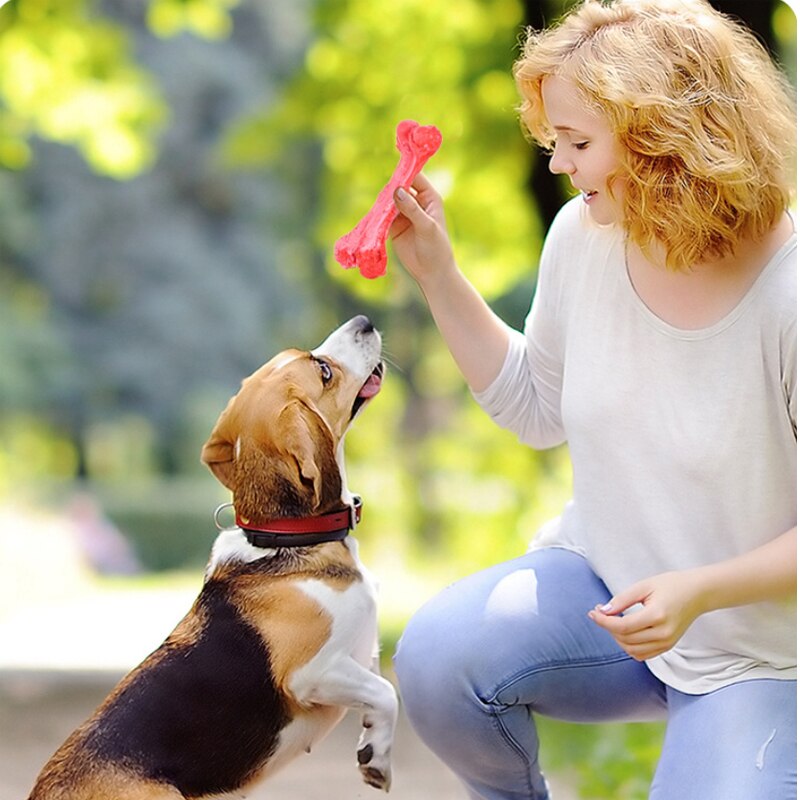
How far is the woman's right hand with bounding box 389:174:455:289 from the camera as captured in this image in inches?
95.3

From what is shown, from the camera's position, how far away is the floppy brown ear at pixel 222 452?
2338 mm

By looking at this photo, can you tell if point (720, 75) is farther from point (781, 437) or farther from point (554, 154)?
point (781, 437)

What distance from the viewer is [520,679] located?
2.38 m

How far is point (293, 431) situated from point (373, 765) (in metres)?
0.65

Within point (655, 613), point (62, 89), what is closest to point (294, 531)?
point (655, 613)

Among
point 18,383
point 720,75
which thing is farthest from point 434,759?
point 18,383

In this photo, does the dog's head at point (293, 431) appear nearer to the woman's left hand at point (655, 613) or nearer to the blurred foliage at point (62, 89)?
the woman's left hand at point (655, 613)

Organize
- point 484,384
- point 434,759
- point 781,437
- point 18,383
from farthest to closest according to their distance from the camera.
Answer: point 18,383
point 434,759
point 484,384
point 781,437

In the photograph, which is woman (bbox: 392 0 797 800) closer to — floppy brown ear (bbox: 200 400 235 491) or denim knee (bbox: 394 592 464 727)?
denim knee (bbox: 394 592 464 727)

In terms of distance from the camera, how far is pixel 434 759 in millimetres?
4395

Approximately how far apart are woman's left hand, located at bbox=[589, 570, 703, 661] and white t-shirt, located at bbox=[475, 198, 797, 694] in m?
0.25

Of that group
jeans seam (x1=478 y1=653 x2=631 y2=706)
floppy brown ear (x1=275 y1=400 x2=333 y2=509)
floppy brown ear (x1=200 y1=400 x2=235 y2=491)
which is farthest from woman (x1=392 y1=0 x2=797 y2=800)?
floppy brown ear (x1=200 y1=400 x2=235 y2=491)

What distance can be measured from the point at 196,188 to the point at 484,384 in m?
11.9

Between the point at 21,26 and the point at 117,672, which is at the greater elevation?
the point at 21,26
